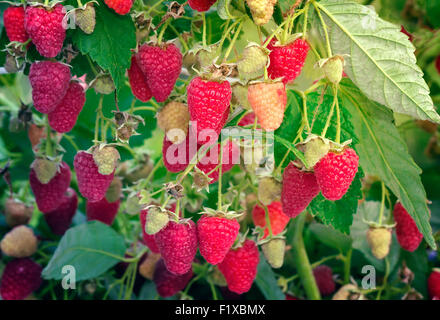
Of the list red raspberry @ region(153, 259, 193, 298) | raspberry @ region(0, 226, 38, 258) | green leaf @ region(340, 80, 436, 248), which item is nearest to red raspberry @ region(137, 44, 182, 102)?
green leaf @ region(340, 80, 436, 248)

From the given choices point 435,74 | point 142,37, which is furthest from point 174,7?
point 435,74

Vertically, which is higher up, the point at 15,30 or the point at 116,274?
the point at 15,30

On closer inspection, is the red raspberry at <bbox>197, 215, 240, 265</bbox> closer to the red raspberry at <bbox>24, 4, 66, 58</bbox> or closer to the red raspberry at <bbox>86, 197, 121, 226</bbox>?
the red raspberry at <bbox>24, 4, 66, 58</bbox>

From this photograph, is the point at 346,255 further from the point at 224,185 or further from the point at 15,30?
the point at 15,30

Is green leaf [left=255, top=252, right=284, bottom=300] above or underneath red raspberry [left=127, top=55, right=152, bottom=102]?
underneath

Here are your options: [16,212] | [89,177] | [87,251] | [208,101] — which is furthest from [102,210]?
[208,101]

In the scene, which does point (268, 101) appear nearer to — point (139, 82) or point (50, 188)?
point (139, 82)
